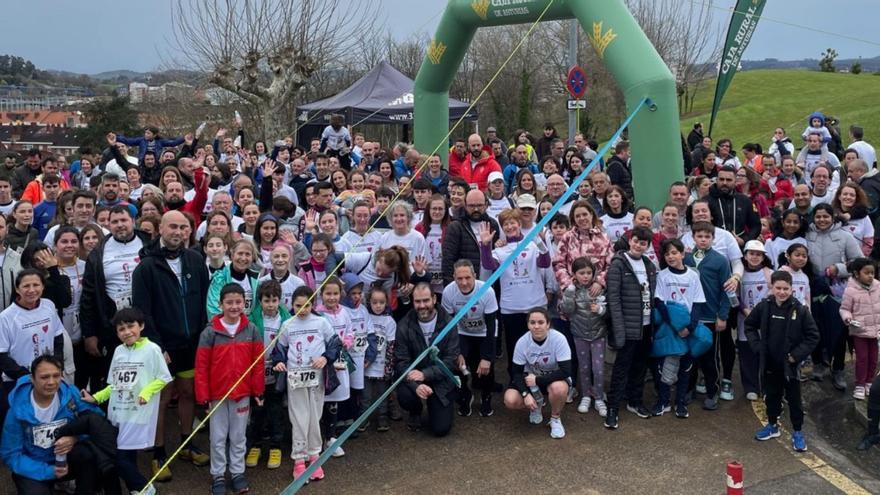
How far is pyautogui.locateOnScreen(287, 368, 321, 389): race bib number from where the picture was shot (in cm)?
585

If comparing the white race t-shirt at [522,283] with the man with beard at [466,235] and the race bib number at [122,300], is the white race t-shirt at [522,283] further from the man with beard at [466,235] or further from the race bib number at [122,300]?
the race bib number at [122,300]

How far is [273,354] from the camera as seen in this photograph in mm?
5949

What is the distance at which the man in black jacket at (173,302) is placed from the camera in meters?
5.68

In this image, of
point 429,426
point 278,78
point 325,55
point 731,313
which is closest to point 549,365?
point 429,426

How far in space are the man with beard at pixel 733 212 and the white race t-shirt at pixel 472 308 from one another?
2852mm

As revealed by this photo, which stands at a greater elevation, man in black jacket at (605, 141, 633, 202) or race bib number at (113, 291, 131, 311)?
man in black jacket at (605, 141, 633, 202)

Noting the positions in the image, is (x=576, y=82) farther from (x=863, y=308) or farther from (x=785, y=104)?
(x=785, y=104)

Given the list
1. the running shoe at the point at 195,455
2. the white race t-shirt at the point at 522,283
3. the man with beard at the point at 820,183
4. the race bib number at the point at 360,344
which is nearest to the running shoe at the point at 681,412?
the white race t-shirt at the point at 522,283

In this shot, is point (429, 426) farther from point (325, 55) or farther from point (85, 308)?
point (325, 55)

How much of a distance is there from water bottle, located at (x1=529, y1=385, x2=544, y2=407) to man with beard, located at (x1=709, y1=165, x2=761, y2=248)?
9.88 ft

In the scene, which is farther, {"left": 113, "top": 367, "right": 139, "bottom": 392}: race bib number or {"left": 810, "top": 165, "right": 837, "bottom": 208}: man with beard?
{"left": 810, "top": 165, "right": 837, "bottom": 208}: man with beard

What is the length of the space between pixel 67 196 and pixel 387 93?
41.1 feet

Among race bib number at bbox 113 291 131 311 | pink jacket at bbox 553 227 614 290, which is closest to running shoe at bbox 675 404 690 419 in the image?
pink jacket at bbox 553 227 614 290

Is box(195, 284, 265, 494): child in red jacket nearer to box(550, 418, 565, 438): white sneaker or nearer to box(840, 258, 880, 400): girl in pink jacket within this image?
box(550, 418, 565, 438): white sneaker
